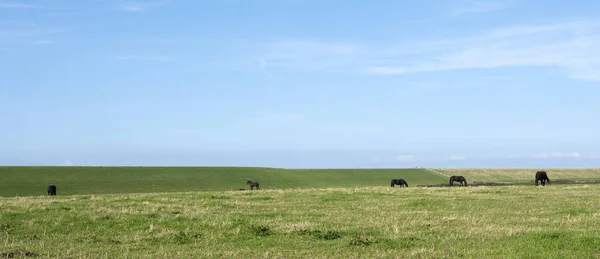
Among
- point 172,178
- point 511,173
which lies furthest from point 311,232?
point 511,173

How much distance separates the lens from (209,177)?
9269 cm

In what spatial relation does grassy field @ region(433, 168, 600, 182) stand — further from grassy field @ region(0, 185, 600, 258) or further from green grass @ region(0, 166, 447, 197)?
grassy field @ region(0, 185, 600, 258)

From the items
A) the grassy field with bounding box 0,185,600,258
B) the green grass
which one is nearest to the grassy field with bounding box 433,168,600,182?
the green grass

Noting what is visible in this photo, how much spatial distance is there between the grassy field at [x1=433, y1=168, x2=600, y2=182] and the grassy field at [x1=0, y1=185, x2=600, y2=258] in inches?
3244

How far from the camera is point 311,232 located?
19969 millimetres

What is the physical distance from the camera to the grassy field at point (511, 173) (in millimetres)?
111113

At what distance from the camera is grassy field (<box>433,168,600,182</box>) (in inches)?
4375

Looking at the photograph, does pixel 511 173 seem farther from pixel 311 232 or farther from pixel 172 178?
pixel 311 232

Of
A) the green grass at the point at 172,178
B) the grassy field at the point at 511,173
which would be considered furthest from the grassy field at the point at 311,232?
the grassy field at the point at 511,173

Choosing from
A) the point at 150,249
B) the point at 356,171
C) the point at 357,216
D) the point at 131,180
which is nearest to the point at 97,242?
the point at 150,249

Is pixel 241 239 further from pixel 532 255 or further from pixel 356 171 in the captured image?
pixel 356 171

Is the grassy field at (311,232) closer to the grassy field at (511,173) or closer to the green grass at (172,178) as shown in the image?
the green grass at (172,178)

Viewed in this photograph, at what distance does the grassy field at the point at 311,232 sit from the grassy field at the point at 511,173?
82391mm

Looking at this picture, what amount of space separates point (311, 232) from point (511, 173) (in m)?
107
